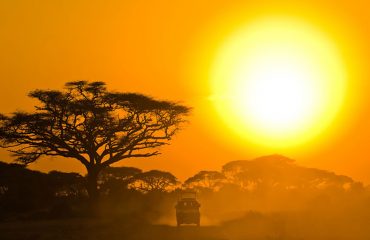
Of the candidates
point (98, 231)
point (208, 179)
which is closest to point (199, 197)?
point (208, 179)

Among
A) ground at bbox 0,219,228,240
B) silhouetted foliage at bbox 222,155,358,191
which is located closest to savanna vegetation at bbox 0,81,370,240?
ground at bbox 0,219,228,240

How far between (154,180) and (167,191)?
13737 millimetres

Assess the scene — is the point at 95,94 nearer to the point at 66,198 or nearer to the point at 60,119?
the point at 60,119

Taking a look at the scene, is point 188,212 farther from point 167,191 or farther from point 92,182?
point 167,191

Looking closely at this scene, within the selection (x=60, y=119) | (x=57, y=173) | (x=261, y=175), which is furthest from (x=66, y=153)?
(x=261, y=175)

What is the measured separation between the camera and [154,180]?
330 ft

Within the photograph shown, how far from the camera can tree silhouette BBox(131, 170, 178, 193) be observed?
97.2m

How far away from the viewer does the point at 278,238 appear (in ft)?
119

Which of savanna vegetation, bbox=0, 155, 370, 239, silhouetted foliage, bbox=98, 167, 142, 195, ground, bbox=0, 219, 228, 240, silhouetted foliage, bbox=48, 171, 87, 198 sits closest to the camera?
ground, bbox=0, 219, 228, 240

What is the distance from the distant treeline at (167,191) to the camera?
60.4m

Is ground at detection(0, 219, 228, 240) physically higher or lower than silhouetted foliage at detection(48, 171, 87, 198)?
lower

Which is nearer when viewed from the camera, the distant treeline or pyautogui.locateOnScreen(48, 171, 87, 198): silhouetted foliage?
the distant treeline

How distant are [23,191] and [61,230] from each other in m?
27.5

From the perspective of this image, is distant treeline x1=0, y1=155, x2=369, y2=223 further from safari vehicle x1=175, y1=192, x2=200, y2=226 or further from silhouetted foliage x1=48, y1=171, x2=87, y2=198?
safari vehicle x1=175, y1=192, x2=200, y2=226
